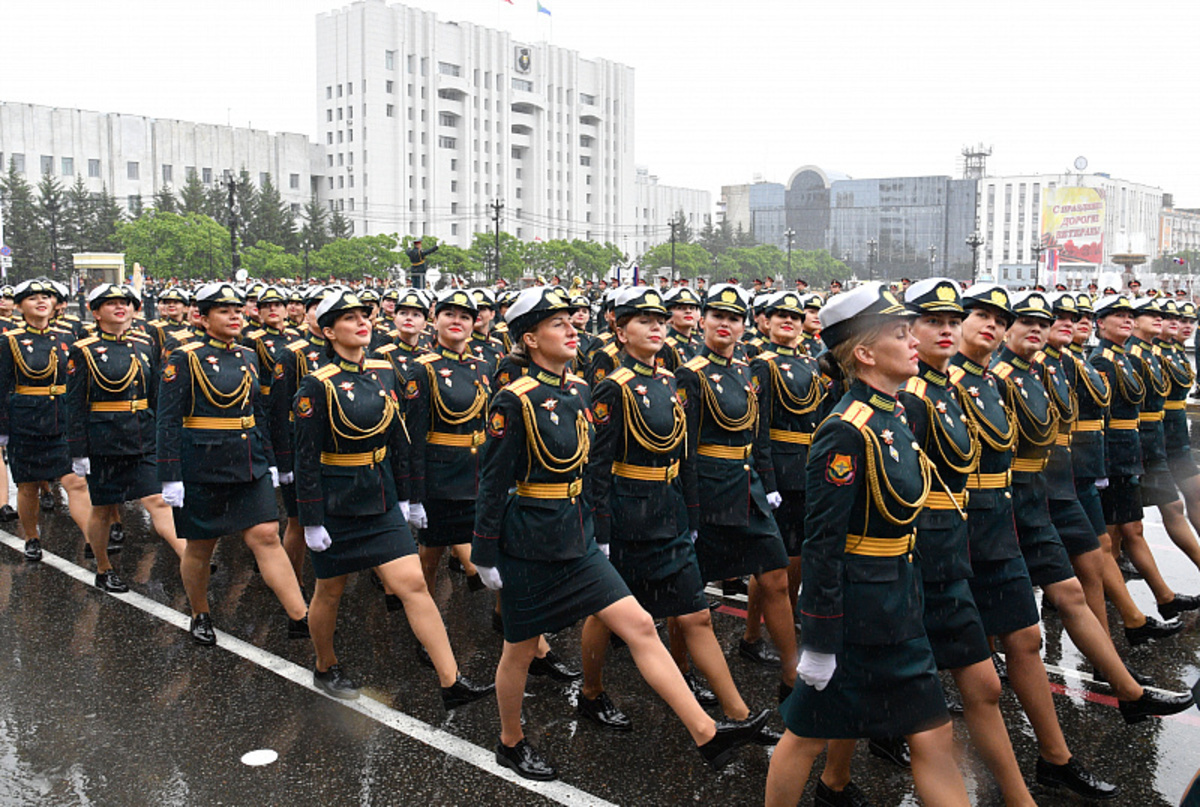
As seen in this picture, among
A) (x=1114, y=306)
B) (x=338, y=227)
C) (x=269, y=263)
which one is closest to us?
(x=1114, y=306)

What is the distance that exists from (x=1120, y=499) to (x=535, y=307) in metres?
4.65

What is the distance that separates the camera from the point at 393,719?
5.59 metres

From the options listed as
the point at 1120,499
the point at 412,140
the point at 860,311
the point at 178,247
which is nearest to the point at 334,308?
the point at 860,311

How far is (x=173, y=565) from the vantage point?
871cm

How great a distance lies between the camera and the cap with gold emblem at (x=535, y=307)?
4.96 metres

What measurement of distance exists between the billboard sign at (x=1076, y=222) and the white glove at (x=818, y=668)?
120 metres

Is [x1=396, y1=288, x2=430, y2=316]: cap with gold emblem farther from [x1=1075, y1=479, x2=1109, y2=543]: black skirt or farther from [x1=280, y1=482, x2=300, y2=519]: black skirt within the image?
[x1=1075, y1=479, x2=1109, y2=543]: black skirt

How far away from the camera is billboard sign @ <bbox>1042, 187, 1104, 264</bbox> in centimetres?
11288

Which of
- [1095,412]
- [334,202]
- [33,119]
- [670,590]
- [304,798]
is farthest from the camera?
[334,202]

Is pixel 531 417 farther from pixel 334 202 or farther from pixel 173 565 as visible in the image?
pixel 334 202

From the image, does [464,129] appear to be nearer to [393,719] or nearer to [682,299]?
[682,299]

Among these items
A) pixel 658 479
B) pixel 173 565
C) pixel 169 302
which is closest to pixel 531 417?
pixel 658 479

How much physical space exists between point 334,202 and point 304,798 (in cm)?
10556

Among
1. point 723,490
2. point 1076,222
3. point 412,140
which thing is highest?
point 412,140
